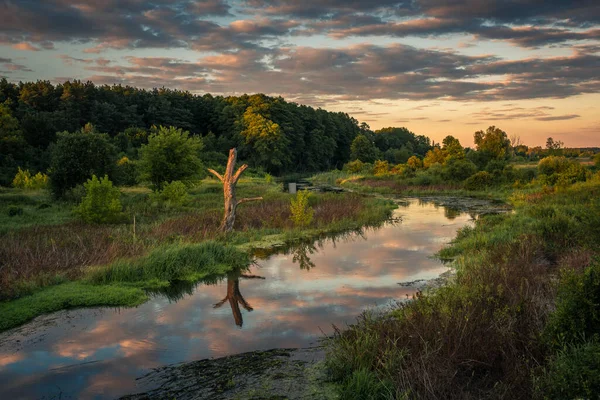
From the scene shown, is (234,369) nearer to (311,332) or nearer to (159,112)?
(311,332)

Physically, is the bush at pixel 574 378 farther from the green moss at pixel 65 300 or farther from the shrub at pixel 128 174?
the shrub at pixel 128 174

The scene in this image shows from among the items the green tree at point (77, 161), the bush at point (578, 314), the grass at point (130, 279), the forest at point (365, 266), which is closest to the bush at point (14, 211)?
the forest at point (365, 266)

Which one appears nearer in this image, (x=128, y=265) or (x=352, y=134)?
(x=128, y=265)

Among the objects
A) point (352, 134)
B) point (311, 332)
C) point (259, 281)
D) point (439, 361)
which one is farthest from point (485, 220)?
point (352, 134)

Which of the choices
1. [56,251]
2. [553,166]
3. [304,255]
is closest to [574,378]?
[304,255]

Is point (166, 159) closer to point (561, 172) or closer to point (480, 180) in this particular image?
Answer: point (561, 172)

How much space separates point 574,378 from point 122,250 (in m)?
14.0

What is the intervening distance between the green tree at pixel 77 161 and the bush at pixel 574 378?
30770 millimetres

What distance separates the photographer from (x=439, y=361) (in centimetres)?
650

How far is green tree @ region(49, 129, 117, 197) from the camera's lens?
3153cm

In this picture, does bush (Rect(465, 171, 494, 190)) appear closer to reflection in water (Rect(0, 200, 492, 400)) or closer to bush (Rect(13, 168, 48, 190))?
reflection in water (Rect(0, 200, 492, 400))

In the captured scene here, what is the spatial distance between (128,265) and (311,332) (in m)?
6.71

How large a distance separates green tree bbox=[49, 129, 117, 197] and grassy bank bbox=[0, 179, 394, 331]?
14.2ft

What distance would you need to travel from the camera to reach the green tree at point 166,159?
3186cm
